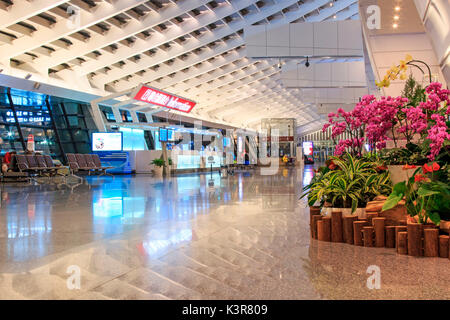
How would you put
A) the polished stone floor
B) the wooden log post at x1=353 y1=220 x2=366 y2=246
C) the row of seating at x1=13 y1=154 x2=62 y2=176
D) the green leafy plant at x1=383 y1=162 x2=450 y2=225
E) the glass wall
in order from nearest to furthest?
1. the polished stone floor
2. the green leafy plant at x1=383 y1=162 x2=450 y2=225
3. the wooden log post at x1=353 y1=220 x2=366 y2=246
4. the row of seating at x1=13 y1=154 x2=62 y2=176
5. the glass wall

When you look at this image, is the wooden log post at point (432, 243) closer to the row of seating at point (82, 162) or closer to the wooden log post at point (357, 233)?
the wooden log post at point (357, 233)

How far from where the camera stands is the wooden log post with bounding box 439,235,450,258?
2988mm

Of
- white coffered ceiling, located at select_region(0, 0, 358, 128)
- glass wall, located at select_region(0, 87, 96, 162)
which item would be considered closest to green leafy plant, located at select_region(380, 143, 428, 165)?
white coffered ceiling, located at select_region(0, 0, 358, 128)

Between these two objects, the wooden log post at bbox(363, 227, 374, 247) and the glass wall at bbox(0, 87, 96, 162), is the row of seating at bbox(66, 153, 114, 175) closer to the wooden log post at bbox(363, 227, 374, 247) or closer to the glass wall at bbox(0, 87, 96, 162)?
the glass wall at bbox(0, 87, 96, 162)

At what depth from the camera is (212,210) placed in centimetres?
595

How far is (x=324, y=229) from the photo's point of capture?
3.70 meters

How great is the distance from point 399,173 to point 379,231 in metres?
0.83

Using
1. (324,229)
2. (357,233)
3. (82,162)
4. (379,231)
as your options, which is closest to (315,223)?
(324,229)

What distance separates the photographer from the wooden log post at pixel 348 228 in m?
3.56

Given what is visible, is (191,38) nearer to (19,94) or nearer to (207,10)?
(207,10)

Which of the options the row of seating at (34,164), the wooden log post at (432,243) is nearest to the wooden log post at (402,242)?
the wooden log post at (432,243)

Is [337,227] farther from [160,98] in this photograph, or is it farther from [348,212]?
[160,98]

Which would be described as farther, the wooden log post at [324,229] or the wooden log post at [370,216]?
the wooden log post at [324,229]

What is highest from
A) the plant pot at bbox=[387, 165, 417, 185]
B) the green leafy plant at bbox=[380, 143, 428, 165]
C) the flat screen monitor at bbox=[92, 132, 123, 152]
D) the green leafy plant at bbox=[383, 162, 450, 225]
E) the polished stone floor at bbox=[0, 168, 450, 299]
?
the flat screen monitor at bbox=[92, 132, 123, 152]
